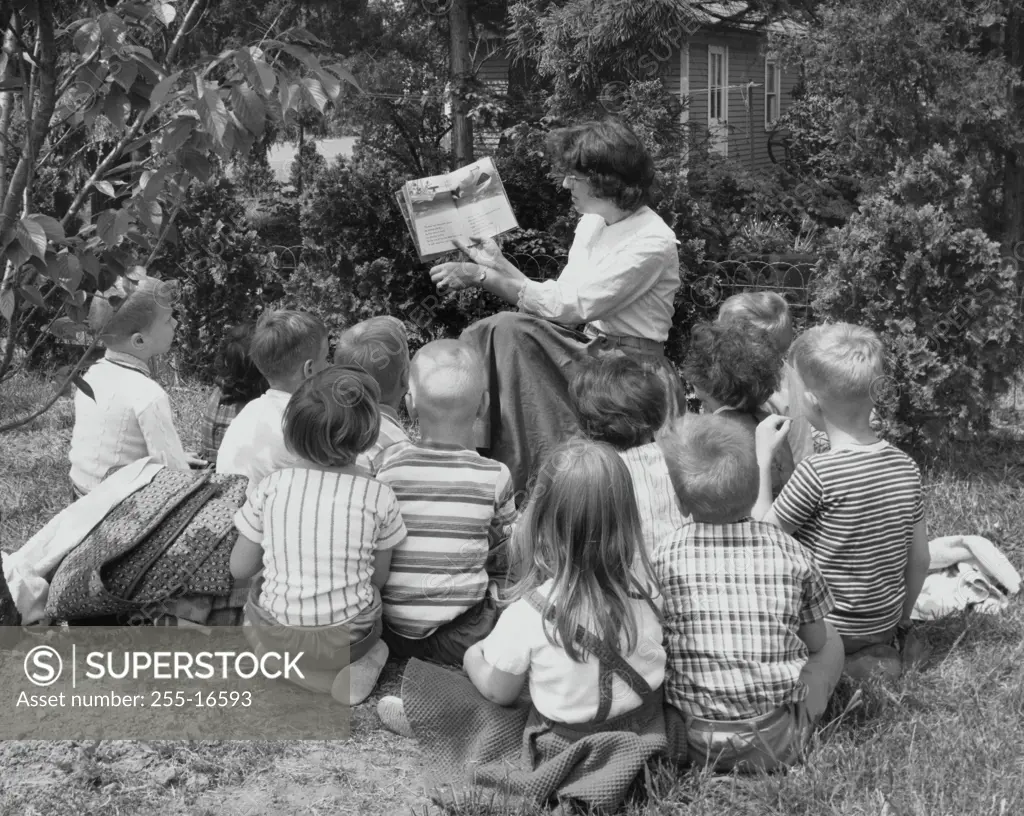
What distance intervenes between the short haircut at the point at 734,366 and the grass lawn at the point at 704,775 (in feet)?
3.11

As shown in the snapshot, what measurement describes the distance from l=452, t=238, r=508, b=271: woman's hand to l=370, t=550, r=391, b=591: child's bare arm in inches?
55.6

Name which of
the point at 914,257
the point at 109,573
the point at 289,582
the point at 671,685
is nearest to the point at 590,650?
the point at 671,685

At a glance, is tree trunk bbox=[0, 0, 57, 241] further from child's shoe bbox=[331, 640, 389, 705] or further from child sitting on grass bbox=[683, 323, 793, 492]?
child sitting on grass bbox=[683, 323, 793, 492]

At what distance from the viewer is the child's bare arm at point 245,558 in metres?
3.24

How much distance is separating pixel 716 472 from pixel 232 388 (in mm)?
2278

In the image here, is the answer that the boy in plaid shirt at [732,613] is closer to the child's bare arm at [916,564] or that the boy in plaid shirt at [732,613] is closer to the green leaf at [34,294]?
the child's bare arm at [916,564]

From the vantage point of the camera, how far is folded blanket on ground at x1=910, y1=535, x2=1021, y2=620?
12.4 feet

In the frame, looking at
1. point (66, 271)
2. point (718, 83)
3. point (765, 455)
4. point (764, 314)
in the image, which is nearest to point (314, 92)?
point (66, 271)

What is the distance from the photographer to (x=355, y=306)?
6789mm

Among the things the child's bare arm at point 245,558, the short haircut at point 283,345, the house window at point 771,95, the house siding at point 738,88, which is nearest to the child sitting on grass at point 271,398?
the short haircut at point 283,345

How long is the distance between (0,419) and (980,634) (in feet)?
18.9

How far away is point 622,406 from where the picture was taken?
10.7ft

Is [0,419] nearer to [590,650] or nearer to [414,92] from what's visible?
[414,92]

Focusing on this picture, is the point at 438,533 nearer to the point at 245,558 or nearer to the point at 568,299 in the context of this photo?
the point at 245,558
